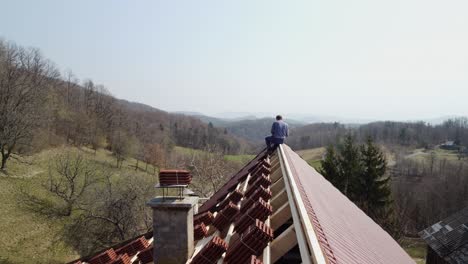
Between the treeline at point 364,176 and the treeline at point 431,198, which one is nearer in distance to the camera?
the treeline at point 364,176

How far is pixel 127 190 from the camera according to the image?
28.5 m

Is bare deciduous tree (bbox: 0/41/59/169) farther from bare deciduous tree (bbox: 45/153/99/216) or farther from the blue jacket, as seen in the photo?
the blue jacket

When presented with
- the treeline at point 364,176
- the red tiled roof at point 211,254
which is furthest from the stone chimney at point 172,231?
the treeline at point 364,176

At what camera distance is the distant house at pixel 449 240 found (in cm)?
1626

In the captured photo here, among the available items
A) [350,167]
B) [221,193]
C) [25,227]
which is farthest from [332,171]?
[221,193]

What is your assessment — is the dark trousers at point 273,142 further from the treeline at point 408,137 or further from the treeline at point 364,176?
the treeline at point 408,137

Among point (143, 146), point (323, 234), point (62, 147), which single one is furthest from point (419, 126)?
point (323, 234)

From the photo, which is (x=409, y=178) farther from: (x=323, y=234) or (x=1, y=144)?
(x=323, y=234)

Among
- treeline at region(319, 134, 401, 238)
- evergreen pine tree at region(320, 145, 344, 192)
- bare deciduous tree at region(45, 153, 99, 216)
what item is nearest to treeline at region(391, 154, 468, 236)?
treeline at region(319, 134, 401, 238)

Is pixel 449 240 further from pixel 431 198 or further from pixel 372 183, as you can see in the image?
pixel 431 198

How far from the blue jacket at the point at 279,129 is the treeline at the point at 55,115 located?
87.9ft

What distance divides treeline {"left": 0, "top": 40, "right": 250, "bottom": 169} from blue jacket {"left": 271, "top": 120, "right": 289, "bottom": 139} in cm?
2679

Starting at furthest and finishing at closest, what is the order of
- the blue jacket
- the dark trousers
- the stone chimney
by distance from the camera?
the dark trousers < the blue jacket < the stone chimney

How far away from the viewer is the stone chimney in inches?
195
